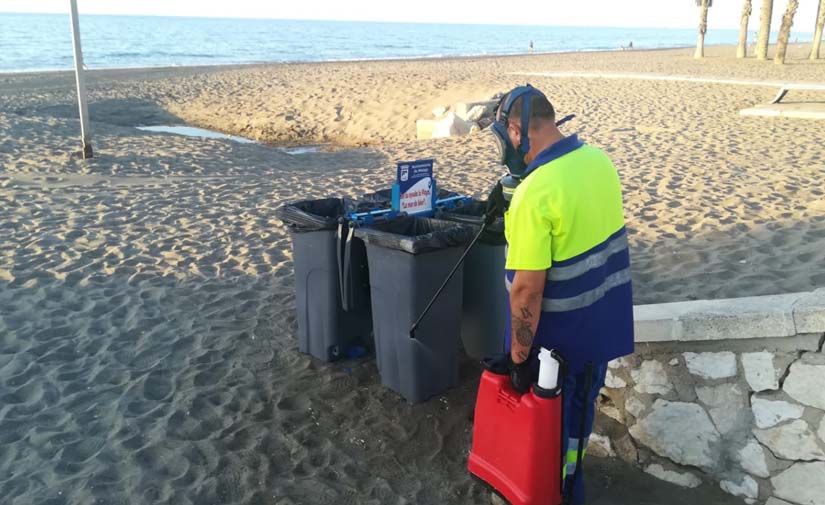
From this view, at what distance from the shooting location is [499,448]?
3.11 meters

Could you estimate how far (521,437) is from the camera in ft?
9.68

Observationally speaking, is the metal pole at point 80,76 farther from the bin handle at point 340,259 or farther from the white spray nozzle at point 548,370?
the white spray nozzle at point 548,370

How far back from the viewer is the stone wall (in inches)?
123

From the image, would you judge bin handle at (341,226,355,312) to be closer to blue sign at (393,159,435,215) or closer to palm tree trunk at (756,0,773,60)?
blue sign at (393,159,435,215)

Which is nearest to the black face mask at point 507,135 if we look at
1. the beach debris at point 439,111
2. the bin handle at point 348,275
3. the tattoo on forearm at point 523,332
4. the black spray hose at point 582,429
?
the tattoo on forearm at point 523,332

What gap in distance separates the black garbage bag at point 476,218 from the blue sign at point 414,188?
12 centimetres

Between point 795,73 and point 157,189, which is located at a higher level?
point 795,73

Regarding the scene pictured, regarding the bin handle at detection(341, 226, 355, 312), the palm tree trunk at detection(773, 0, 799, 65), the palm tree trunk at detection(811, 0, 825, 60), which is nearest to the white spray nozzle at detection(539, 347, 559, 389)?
the bin handle at detection(341, 226, 355, 312)

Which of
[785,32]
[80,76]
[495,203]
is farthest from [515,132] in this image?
[785,32]

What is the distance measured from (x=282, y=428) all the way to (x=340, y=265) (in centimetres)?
104

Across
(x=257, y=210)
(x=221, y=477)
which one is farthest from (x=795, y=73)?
(x=221, y=477)

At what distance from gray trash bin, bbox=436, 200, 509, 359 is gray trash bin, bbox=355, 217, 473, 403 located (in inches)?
10.0

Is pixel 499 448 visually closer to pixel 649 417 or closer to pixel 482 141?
pixel 649 417

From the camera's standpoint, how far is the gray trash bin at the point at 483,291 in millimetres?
4219
